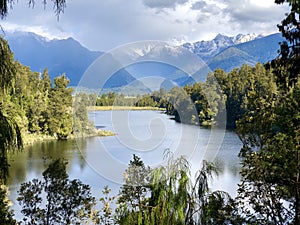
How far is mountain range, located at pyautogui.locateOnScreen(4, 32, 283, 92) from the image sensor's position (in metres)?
9.22

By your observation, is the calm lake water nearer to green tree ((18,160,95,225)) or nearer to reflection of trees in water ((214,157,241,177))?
reflection of trees in water ((214,157,241,177))

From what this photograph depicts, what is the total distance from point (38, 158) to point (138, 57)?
7320 mm

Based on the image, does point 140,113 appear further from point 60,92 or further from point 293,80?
point 293,80

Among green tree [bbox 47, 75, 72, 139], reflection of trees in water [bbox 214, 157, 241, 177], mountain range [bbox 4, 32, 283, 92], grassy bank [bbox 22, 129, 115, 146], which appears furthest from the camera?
green tree [bbox 47, 75, 72, 139]

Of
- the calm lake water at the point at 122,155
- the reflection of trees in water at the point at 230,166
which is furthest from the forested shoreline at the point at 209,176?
the reflection of trees in water at the point at 230,166

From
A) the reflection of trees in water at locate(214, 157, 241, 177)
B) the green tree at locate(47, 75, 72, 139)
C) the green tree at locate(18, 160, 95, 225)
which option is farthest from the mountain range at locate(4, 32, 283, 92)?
the reflection of trees in water at locate(214, 157, 241, 177)

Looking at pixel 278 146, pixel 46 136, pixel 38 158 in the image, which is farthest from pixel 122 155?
pixel 46 136

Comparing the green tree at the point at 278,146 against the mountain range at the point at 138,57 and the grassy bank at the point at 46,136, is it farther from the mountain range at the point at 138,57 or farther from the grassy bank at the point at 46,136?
the grassy bank at the point at 46,136

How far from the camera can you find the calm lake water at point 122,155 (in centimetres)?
944

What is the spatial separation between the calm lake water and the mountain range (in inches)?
81.0

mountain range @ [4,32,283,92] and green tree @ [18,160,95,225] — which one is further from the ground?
mountain range @ [4,32,283,92]

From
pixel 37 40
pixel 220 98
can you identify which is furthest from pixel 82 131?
pixel 37 40

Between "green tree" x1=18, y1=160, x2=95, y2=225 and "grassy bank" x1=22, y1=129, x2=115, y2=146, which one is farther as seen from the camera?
"grassy bank" x1=22, y1=129, x2=115, y2=146

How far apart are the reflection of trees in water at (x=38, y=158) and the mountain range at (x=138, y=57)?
287 cm
